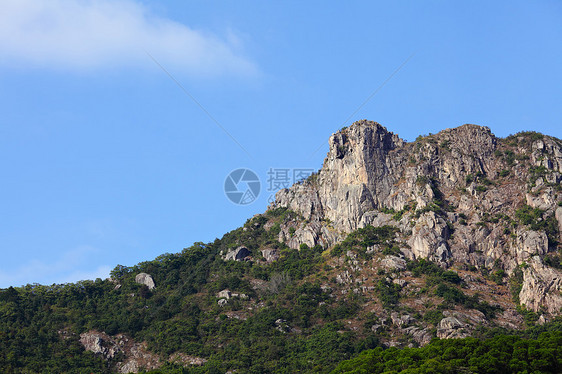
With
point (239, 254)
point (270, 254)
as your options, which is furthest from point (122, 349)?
point (270, 254)

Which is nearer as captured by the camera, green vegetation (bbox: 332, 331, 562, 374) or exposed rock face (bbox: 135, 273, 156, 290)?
green vegetation (bbox: 332, 331, 562, 374)

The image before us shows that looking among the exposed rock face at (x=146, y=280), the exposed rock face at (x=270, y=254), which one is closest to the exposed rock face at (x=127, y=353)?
the exposed rock face at (x=146, y=280)

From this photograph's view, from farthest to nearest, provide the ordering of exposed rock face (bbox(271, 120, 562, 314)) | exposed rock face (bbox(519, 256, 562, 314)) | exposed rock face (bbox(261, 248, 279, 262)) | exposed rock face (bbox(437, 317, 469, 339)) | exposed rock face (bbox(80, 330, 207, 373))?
1. exposed rock face (bbox(261, 248, 279, 262))
2. exposed rock face (bbox(271, 120, 562, 314))
3. exposed rock face (bbox(80, 330, 207, 373))
4. exposed rock face (bbox(519, 256, 562, 314))
5. exposed rock face (bbox(437, 317, 469, 339))

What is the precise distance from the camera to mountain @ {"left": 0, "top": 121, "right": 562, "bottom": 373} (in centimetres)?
12875

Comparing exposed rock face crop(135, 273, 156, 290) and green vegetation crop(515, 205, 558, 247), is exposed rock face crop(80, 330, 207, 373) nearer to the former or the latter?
exposed rock face crop(135, 273, 156, 290)

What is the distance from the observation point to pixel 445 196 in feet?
514

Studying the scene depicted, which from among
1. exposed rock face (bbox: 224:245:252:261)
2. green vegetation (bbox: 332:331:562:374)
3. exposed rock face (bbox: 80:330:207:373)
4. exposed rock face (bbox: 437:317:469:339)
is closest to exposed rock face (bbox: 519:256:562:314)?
exposed rock face (bbox: 437:317:469:339)

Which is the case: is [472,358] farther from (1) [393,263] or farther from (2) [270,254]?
(2) [270,254]

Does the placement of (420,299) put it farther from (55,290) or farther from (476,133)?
(55,290)

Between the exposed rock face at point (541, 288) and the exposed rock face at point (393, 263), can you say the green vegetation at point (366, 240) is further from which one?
the exposed rock face at point (541, 288)

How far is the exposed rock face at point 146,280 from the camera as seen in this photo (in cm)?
16600

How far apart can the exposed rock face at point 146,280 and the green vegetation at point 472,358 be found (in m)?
67.7

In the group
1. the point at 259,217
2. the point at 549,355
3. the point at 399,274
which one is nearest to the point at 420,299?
the point at 399,274

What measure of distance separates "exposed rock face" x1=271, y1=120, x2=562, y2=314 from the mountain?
305 mm
